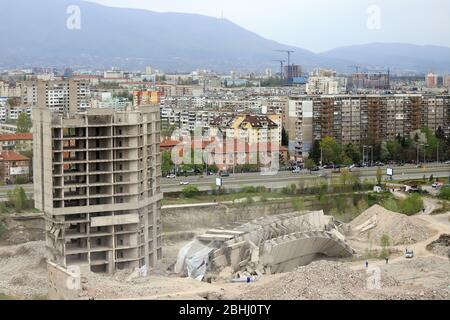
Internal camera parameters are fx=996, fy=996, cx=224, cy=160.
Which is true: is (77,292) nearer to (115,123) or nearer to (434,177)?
(115,123)

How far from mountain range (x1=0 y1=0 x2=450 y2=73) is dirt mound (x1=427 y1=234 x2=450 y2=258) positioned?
73.8m

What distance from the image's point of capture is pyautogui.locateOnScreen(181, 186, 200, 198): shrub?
23.2m

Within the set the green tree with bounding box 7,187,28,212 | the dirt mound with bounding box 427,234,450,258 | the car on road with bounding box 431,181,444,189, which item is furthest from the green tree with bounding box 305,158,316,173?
the dirt mound with bounding box 427,234,450,258

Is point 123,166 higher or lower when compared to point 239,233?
Answer: higher

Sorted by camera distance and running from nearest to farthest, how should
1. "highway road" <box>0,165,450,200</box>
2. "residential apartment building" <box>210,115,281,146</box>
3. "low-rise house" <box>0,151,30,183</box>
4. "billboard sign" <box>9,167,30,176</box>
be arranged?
"highway road" <box>0,165,450,200</box> < "low-rise house" <box>0,151,30,183</box> < "billboard sign" <box>9,167,30,176</box> < "residential apartment building" <box>210,115,281,146</box>

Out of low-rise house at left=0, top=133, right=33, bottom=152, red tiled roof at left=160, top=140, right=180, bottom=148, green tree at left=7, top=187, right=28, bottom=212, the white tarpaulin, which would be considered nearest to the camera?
the white tarpaulin

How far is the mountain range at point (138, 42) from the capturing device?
96.1 metres

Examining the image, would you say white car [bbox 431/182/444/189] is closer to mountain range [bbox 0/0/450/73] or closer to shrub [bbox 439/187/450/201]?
shrub [bbox 439/187/450/201]

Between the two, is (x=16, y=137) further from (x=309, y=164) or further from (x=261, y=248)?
(x=261, y=248)

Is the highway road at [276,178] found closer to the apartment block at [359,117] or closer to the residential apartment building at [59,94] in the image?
the residential apartment building at [59,94]

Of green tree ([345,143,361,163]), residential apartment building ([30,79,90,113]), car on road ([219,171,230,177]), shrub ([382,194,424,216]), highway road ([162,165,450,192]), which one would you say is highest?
residential apartment building ([30,79,90,113])

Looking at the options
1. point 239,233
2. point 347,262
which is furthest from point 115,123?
point 347,262
